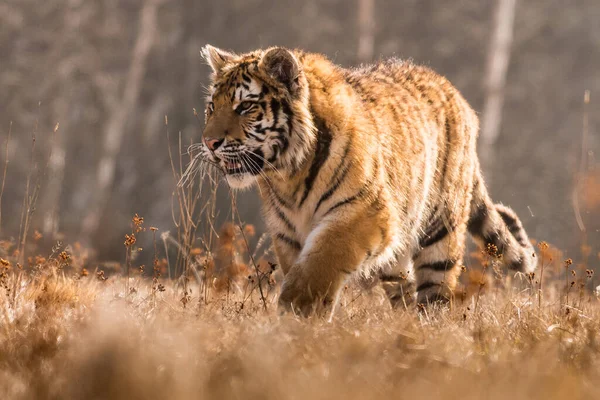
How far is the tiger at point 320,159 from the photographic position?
4000mm

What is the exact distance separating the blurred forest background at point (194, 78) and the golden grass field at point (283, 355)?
40.5 ft

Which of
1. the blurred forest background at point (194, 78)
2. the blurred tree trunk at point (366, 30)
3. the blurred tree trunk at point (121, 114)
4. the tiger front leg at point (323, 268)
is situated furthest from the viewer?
the blurred tree trunk at point (121, 114)

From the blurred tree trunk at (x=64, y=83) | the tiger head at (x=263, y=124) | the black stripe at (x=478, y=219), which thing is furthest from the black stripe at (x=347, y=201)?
the blurred tree trunk at (x=64, y=83)

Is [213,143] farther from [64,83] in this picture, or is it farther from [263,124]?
[64,83]

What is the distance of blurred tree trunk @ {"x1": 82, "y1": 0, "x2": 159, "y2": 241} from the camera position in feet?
62.4

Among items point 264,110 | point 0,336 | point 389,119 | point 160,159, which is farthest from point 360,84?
point 160,159

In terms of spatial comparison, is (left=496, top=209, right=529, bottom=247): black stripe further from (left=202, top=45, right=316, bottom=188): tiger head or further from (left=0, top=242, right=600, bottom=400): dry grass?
(left=202, top=45, right=316, bottom=188): tiger head

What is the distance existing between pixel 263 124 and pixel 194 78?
1509 cm

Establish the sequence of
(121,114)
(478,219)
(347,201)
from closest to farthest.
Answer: (347,201), (478,219), (121,114)

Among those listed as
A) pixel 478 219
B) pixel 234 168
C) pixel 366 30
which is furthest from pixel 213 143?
pixel 366 30

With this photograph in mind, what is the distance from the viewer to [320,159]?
14.0ft

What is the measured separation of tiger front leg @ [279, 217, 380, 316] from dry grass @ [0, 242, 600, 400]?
161 mm

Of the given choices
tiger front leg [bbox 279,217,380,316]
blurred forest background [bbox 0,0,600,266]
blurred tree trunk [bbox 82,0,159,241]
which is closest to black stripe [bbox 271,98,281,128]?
tiger front leg [bbox 279,217,380,316]

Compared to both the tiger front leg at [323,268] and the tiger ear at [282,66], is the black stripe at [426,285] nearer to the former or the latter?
the tiger front leg at [323,268]
